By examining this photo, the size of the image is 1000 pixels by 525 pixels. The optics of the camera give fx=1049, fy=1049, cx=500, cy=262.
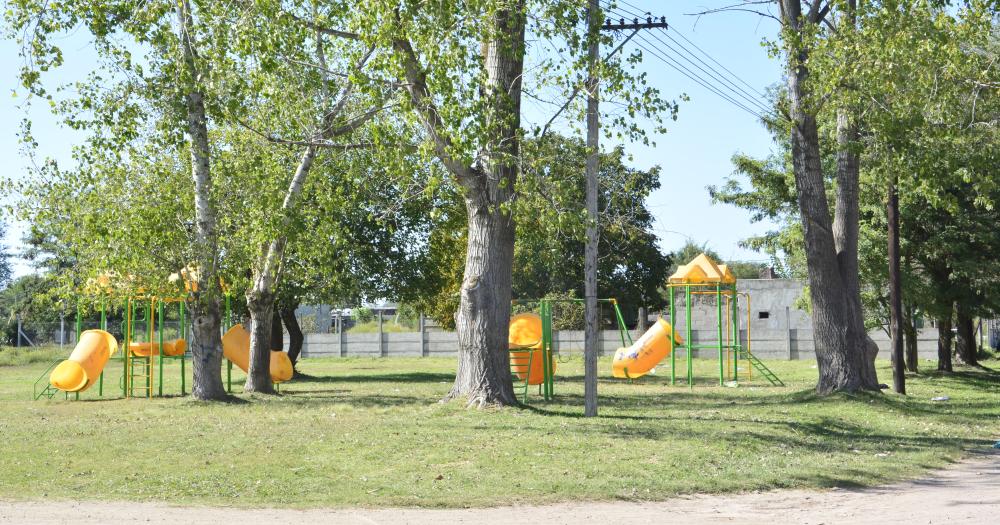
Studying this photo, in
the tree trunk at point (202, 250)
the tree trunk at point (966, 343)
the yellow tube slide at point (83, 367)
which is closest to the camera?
the tree trunk at point (202, 250)

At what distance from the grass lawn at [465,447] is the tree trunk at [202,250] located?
0.75 metres

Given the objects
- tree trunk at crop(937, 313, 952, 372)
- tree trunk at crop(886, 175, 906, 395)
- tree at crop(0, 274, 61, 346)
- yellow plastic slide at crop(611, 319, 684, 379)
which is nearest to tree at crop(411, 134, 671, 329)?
yellow plastic slide at crop(611, 319, 684, 379)

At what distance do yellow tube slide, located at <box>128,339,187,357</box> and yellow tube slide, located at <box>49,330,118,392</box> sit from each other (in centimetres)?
61

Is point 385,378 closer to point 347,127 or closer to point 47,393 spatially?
point 47,393

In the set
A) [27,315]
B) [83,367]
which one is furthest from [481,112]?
[27,315]

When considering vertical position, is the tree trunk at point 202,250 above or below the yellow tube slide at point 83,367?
above

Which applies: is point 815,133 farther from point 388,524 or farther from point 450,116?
point 388,524

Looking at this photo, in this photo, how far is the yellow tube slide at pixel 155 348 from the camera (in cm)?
2399

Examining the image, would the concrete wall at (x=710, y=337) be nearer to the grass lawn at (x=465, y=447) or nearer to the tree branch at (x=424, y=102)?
the grass lawn at (x=465, y=447)

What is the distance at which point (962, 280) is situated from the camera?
2584 cm

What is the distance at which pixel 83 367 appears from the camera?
2270 cm

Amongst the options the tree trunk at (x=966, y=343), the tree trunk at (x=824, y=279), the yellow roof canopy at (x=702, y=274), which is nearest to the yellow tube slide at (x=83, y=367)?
the yellow roof canopy at (x=702, y=274)

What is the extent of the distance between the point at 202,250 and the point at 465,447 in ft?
28.2

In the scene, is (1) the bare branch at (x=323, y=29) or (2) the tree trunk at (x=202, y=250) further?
(2) the tree trunk at (x=202, y=250)
